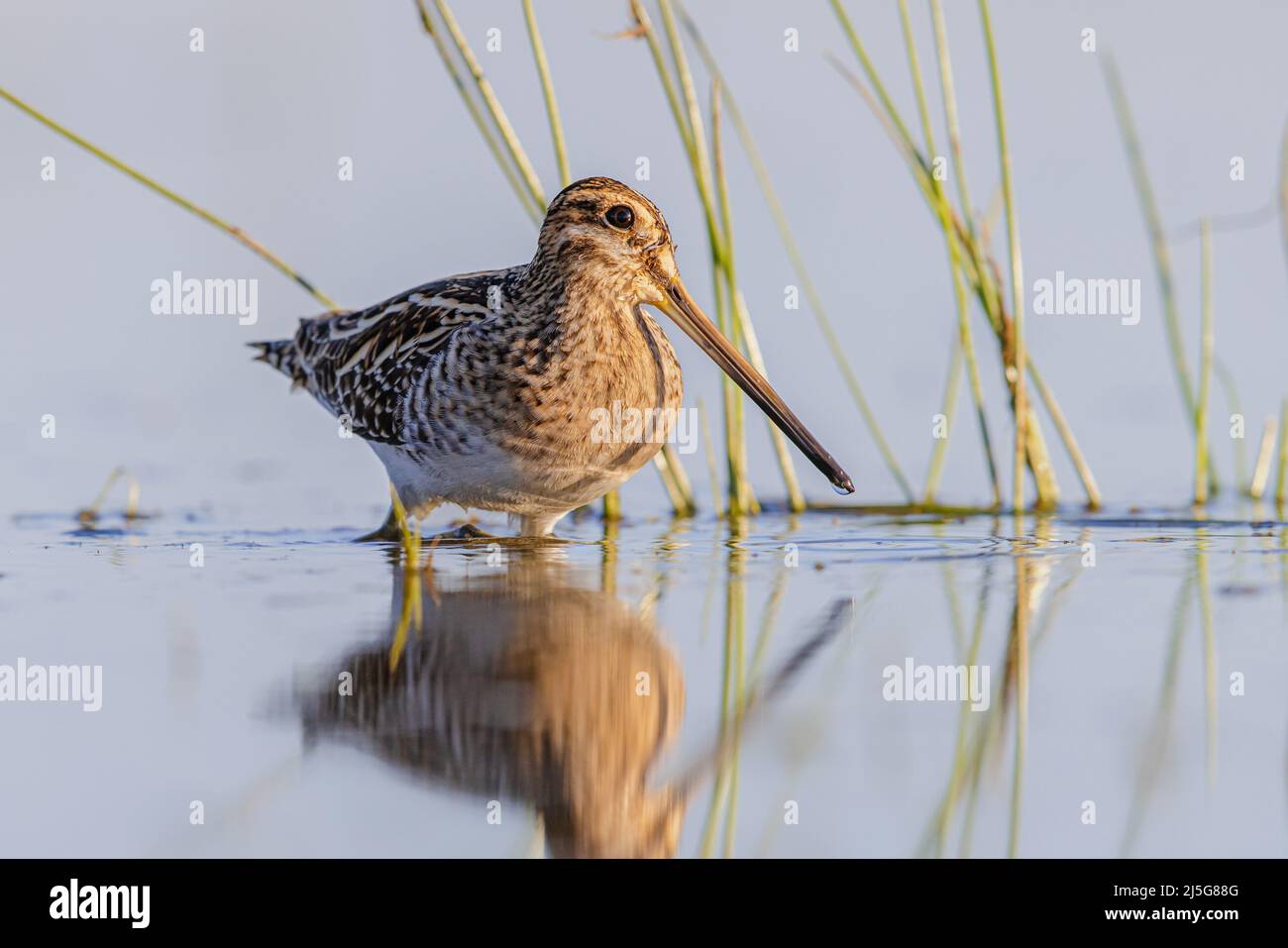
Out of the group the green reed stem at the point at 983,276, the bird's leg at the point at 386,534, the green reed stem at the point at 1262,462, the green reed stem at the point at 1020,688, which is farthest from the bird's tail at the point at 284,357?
the green reed stem at the point at 1262,462

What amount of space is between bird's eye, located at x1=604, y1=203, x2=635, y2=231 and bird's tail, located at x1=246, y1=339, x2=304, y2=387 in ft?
7.67

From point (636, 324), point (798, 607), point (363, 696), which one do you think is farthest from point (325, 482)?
point (363, 696)

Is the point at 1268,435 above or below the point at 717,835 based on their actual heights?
above

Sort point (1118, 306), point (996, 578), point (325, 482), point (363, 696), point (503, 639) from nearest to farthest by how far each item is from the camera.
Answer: point (363, 696), point (503, 639), point (996, 578), point (325, 482), point (1118, 306)

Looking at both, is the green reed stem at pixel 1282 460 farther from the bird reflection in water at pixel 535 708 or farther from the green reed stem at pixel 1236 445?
the bird reflection in water at pixel 535 708

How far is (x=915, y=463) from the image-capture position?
9852mm

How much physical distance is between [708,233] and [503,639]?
10.3 ft

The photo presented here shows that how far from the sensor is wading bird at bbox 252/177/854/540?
728cm

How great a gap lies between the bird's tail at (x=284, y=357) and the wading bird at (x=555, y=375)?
1277mm

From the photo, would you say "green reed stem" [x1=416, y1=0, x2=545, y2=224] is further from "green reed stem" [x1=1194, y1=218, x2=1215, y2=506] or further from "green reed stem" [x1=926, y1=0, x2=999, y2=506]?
"green reed stem" [x1=1194, y1=218, x2=1215, y2=506]

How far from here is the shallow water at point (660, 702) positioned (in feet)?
12.0

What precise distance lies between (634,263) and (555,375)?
2.07 feet

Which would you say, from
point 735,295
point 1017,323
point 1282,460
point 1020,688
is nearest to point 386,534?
point 735,295

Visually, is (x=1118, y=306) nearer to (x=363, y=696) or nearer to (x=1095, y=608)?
(x=1095, y=608)
